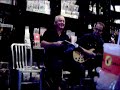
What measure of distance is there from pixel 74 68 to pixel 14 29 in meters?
1.74

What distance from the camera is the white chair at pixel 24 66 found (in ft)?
17.7

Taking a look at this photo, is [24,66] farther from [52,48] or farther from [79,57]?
[79,57]

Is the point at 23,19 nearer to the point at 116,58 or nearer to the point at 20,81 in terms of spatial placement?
the point at 20,81

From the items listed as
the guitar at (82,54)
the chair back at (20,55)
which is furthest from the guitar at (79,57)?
the chair back at (20,55)

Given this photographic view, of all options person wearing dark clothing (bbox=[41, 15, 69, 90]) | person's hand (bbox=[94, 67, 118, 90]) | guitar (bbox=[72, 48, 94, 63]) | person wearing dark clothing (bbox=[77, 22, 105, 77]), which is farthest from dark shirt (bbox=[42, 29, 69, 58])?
person's hand (bbox=[94, 67, 118, 90])

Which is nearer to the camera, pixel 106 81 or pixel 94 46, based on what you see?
pixel 106 81

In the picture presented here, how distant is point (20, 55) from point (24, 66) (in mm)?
242

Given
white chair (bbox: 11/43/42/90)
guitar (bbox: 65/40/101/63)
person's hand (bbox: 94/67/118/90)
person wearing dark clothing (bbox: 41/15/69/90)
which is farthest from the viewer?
white chair (bbox: 11/43/42/90)

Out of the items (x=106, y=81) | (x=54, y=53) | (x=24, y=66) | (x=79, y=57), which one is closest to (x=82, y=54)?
(x=79, y=57)

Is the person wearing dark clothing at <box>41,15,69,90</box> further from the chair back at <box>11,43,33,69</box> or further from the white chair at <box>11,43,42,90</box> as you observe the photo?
the chair back at <box>11,43,33,69</box>

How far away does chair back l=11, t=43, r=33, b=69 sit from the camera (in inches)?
228

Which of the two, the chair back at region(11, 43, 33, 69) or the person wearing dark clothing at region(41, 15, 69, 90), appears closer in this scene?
the person wearing dark clothing at region(41, 15, 69, 90)

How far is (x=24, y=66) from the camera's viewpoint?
5.86m

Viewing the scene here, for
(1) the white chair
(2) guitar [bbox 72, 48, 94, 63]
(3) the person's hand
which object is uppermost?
(3) the person's hand
